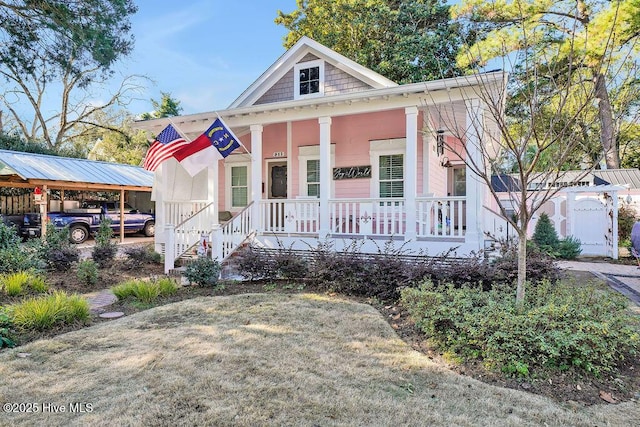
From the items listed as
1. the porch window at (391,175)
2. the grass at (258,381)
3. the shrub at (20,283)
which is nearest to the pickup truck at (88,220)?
the shrub at (20,283)

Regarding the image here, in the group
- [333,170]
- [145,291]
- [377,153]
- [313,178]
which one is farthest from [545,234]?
[145,291]

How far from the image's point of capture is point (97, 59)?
13.6 m

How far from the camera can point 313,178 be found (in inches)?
406

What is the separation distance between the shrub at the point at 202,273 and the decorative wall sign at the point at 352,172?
4.46 meters

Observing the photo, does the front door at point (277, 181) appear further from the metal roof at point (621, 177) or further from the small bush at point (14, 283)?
the metal roof at point (621, 177)

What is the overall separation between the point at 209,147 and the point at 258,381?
569cm

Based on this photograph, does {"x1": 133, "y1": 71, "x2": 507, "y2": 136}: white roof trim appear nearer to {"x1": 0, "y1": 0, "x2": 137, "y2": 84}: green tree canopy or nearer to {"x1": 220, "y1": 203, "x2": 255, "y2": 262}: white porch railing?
{"x1": 220, "y1": 203, "x2": 255, "y2": 262}: white porch railing

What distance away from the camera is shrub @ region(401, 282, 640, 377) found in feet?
11.2

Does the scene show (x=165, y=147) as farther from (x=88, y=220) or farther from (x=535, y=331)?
(x=88, y=220)

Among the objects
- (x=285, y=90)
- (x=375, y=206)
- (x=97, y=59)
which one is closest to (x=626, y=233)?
(x=375, y=206)

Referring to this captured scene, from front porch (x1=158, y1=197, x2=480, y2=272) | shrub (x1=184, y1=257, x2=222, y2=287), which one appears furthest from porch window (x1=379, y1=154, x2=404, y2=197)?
shrub (x1=184, y1=257, x2=222, y2=287)

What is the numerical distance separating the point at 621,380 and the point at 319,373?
105 inches

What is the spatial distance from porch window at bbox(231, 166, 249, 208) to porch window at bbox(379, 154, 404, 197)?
3962mm

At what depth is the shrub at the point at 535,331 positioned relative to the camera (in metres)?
3.41
